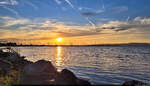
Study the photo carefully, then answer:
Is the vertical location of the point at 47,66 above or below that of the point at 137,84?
above

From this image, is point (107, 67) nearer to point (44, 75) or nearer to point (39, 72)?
point (44, 75)

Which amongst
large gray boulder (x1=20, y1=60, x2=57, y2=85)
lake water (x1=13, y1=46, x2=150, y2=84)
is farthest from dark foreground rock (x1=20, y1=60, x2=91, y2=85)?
lake water (x1=13, y1=46, x2=150, y2=84)

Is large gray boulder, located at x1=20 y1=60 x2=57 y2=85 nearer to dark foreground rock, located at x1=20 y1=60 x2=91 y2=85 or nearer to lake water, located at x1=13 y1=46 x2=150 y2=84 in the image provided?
dark foreground rock, located at x1=20 y1=60 x2=91 y2=85

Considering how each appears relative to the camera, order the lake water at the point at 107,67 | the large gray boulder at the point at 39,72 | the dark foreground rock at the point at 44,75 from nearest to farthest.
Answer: the dark foreground rock at the point at 44,75, the large gray boulder at the point at 39,72, the lake water at the point at 107,67

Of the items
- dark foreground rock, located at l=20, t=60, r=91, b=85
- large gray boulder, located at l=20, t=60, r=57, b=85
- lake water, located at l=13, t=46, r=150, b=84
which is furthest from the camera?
lake water, located at l=13, t=46, r=150, b=84

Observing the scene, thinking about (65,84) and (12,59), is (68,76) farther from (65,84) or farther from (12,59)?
(12,59)

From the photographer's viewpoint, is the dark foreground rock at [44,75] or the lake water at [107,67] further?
the lake water at [107,67]

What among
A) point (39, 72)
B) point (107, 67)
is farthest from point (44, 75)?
point (107, 67)

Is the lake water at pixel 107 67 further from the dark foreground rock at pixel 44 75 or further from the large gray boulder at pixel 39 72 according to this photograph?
the large gray boulder at pixel 39 72

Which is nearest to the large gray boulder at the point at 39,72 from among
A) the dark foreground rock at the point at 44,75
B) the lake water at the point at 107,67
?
the dark foreground rock at the point at 44,75

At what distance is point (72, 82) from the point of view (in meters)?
11.8

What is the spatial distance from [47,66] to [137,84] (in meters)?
9.98

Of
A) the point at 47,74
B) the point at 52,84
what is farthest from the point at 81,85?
the point at 47,74

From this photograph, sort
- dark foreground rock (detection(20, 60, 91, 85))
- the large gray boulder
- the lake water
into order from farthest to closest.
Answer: the lake water < the large gray boulder < dark foreground rock (detection(20, 60, 91, 85))
